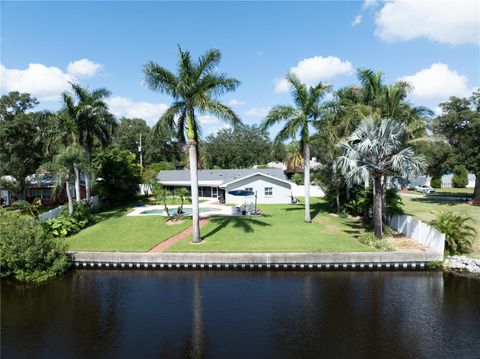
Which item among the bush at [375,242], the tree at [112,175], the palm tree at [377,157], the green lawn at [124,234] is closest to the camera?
the palm tree at [377,157]

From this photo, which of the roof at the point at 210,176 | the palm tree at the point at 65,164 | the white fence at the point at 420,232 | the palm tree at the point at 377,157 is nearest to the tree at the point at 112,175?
the palm tree at the point at 65,164

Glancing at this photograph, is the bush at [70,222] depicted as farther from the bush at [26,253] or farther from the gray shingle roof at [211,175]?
the gray shingle roof at [211,175]

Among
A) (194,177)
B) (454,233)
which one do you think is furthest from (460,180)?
(194,177)

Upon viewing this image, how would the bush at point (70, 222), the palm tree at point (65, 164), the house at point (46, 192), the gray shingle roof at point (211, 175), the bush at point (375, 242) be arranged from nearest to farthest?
the bush at point (375, 242)
the bush at point (70, 222)
the palm tree at point (65, 164)
the house at point (46, 192)
the gray shingle roof at point (211, 175)

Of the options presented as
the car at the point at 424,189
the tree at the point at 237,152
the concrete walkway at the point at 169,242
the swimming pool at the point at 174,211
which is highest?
the tree at the point at 237,152

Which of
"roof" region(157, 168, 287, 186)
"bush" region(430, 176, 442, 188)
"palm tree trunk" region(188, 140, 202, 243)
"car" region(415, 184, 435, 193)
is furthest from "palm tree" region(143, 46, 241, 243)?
"bush" region(430, 176, 442, 188)
